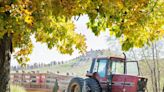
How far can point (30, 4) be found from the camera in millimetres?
9297

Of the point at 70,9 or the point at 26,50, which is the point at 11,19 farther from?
the point at 26,50

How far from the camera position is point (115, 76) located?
65.0ft

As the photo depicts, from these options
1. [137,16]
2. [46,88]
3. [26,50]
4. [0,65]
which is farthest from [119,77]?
[46,88]

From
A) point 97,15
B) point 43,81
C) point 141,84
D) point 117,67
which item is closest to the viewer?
point 97,15

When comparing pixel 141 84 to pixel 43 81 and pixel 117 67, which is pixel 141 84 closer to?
pixel 117 67

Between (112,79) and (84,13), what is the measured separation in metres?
10.3

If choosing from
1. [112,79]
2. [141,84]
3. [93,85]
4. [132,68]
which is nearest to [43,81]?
[132,68]

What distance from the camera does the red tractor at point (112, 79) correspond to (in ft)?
64.5

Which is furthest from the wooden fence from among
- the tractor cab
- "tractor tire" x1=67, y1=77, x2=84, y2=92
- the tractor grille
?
the tractor grille

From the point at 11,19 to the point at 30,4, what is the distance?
0.55 meters

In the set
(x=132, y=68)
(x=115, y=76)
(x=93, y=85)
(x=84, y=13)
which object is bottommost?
(x=93, y=85)

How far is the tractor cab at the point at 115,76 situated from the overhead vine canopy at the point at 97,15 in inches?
293

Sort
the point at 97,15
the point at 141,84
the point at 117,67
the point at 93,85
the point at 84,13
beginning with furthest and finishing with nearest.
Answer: the point at 117,67, the point at 93,85, the point at 141,84, the point at 97,15, the point at 84,13

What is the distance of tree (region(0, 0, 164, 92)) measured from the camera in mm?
9133
